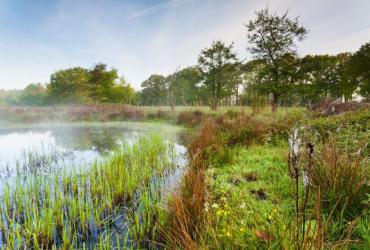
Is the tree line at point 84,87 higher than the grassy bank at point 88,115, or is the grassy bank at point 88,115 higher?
the tree line at point 84,87

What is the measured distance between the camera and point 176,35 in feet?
51.8

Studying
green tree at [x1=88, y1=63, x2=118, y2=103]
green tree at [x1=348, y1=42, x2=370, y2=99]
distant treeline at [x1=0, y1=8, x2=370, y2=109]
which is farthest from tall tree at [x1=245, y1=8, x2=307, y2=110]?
green tree at [x1=88, y1=63, x2=118, y2=103]

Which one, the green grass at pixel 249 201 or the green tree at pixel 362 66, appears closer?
the green grass at pixel 249 201

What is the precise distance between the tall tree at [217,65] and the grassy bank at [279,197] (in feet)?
62.2

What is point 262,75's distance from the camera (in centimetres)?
1973

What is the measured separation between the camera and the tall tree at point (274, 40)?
18.5 meters

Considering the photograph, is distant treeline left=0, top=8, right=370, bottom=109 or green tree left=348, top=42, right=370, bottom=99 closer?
distant treeline left=0, top=8, right=370, bottom=109

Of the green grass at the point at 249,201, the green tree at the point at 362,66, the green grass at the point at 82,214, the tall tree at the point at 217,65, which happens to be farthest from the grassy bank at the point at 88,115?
the green tree at the point at 362,66

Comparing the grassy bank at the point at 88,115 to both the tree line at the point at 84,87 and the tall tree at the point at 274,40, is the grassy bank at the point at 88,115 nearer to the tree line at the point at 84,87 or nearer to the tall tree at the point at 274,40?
the tall tree at the point at 274,40

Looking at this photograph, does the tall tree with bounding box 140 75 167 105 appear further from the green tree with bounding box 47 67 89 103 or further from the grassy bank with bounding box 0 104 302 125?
the grassy bank with bounding box 0 104 302 125

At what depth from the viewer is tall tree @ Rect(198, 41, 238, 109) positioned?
2384 cm

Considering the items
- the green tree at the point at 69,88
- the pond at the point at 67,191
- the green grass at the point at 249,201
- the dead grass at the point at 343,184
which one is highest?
the green tree at the point at 69,88

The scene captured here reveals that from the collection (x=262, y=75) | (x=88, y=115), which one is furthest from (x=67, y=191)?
(x=262, y=75)

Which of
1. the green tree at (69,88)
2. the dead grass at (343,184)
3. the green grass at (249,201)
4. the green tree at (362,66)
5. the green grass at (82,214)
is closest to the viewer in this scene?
the green grass at (249,201)
